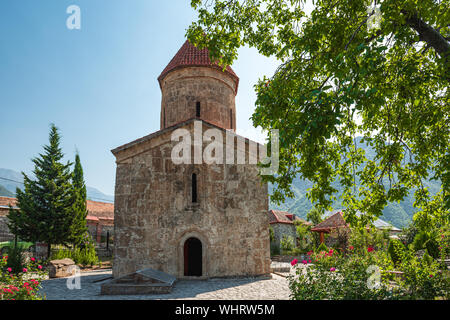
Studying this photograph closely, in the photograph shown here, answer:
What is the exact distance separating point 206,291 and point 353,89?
7.00m

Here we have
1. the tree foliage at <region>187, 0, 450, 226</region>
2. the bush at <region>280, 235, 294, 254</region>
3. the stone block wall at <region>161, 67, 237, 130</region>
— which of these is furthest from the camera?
the bush at <region>280, 235, 294, 254</region>

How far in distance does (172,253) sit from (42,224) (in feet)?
34.9

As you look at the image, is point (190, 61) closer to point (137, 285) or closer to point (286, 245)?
point (137, 285)

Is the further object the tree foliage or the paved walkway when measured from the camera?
the paved walkway

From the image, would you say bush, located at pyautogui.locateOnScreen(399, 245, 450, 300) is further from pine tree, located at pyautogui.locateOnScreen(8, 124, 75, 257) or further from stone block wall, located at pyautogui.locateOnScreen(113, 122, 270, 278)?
pine tree, located at pyautogui.locateOnScreen(8, 124, 75, 257)

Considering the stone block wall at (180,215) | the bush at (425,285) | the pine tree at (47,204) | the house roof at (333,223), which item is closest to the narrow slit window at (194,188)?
the stone block wall at (180,215)

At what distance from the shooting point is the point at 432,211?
647 cm

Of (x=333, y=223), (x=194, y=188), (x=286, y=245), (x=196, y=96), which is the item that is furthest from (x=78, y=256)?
(x=333, y=223)

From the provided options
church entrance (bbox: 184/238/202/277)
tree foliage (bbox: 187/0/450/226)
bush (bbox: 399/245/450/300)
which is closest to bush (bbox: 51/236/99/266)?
church entrance (bbox: 184/238/202/277)

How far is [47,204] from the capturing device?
17062 mm

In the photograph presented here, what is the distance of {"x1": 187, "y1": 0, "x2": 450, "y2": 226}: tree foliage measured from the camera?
444 centimetres

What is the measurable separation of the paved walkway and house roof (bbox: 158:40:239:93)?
991 cm
